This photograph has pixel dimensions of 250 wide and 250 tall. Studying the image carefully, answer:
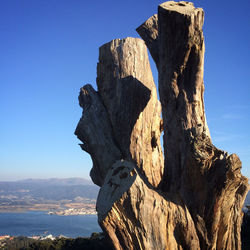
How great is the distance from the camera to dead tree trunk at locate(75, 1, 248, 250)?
3613 mm

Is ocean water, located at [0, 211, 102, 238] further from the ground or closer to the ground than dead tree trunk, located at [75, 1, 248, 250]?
closer to the ground

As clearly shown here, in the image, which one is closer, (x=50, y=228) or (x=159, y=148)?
(x=159, y=148)

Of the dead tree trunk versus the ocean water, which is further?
the ocean water

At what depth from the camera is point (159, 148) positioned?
17.8 feet

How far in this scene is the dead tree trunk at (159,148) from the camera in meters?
3.61

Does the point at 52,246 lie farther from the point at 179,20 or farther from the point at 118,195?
the point at 179,20

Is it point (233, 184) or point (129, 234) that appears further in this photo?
point (233, 184)

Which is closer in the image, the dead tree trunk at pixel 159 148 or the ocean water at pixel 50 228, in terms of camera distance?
the dead tree trunk at pixel 159 148

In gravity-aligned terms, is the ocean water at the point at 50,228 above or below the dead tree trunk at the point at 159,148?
below

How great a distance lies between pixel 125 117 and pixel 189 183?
5.93 feet

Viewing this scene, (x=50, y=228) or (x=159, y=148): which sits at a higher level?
(x=159, y=148)

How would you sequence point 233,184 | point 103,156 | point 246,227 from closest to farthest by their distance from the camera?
point 233,184 < point 103,156 < point 246,227

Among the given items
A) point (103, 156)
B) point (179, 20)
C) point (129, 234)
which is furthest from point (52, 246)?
point (179, 20)

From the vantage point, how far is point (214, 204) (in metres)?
3.81
